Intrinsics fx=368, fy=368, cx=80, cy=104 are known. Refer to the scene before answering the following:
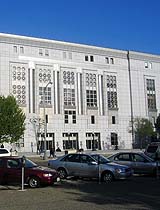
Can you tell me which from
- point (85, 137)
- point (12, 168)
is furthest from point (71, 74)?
A: point (12, 168)

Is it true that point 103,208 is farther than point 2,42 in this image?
No

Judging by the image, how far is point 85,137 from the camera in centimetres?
A: 7900

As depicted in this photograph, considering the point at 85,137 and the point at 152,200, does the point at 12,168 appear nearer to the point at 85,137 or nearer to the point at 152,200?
the point at 152,200

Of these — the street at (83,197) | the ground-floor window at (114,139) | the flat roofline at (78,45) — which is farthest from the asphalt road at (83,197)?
the ground-floor window at (114,139)

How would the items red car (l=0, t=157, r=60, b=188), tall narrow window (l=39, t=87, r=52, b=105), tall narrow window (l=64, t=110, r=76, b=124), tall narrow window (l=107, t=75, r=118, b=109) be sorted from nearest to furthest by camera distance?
1. red car (l=0, t=157, r=60, b=188)
2. tall narrow window (l=39, t=87, r=52, b=105)
3. tall narrow window (l=64, t=110, r=76, b=124)
4. tall narrow window (l=107, t=75, r=118, b=109)

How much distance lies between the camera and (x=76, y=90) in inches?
3103

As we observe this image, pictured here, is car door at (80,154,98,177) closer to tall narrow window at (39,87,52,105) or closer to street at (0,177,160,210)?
street at (0,177,160,210)

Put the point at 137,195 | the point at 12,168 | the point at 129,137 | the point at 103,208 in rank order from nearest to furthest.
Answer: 1. the point at 103,208
2. the point at 137,195
3. the point at 12,168
4. the point at 129,137

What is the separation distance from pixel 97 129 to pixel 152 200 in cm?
6885

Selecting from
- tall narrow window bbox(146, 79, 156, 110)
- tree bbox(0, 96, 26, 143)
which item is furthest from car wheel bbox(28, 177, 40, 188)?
tall narrow window bbox(146, 79, 156, 110)

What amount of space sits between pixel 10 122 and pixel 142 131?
122 feet

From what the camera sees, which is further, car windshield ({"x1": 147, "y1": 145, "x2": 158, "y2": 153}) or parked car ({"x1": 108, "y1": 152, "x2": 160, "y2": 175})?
car windshield ({"x1": 147, "y1": 145, "x2": 158, "y2": 153})

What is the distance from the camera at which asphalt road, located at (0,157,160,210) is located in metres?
11.3

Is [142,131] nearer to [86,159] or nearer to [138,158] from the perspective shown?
[138,158]
